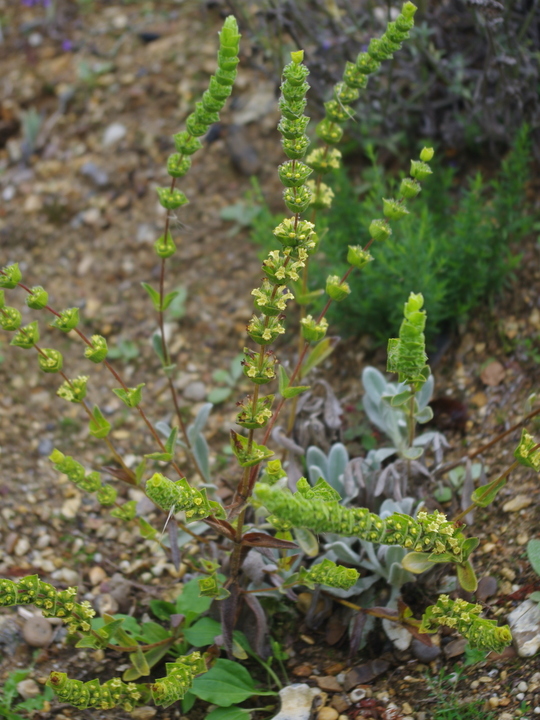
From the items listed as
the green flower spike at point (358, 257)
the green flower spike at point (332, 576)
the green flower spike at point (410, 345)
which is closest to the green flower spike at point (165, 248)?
the green flower spike at point (358, 257)

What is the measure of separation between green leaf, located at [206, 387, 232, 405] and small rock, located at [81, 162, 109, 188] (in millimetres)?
1665

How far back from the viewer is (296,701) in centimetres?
217

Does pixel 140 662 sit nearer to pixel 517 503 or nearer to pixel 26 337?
pixel 26 337

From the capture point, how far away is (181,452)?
324 centimetres

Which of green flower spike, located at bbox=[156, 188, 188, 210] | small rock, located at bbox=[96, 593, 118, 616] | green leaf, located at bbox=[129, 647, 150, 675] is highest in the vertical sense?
green flower spike, located at bbox=[156, 188, 188, 210]

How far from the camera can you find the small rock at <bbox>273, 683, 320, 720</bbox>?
213 cm

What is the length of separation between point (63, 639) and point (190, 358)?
1.52 meters

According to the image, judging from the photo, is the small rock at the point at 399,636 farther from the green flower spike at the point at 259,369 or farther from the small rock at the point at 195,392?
the small rock at the point at 195,392

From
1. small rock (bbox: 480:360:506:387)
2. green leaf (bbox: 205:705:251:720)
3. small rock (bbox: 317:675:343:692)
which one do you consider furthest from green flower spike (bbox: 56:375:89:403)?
small rock (bbox: 480:360:506:387)

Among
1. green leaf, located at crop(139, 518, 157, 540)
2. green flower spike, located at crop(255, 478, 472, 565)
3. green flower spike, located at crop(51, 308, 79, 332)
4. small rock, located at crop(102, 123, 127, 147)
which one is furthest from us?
small rock, located at crop(102, 123, 127, 147)

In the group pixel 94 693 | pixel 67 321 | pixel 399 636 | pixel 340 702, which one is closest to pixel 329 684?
pixel 340 702

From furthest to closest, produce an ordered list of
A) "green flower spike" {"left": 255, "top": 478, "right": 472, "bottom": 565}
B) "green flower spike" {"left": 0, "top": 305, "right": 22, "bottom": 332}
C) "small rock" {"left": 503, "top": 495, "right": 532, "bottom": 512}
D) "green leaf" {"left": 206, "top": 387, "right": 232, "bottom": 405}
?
"green leaf" {"left": 206, "top": 387, "right": 232, "bottom": 405} → "small rock" {"left": 503, "top": 495, "right": 532, "bottom": 512} → "green flower spike" {"left": 0, "top": 305, "right": 22, "bottom": 332} → "green flower spike" {"left": 255, "top": 478, "right": 472, "bottom": 565}

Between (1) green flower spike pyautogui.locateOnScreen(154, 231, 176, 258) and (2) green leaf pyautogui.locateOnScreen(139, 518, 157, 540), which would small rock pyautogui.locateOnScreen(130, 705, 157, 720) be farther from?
(1) green flower spike pyautogui.locateOnScreen(154, 231, 176, 258)

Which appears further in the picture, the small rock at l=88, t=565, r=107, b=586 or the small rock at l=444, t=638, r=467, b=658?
the small rock at l=88, t=565, r=107, b=586
